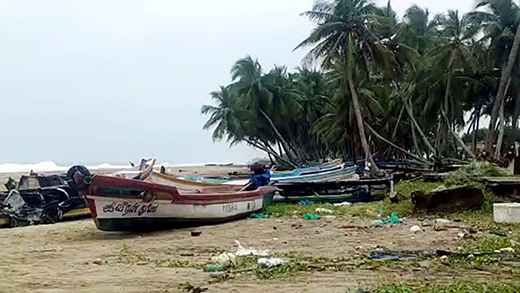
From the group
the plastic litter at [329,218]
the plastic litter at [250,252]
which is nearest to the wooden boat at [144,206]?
the plastic litter at [329,218]

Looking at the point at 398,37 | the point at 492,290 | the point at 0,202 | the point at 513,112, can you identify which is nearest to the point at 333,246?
the point at 492,290

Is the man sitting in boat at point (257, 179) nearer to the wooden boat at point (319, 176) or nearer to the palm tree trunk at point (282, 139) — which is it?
the wooden boat at point (319, 176)

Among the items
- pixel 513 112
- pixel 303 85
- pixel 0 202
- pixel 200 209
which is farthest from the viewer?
pixel 303 85

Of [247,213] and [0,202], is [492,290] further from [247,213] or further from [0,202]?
[0,202]

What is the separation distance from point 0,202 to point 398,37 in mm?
21768

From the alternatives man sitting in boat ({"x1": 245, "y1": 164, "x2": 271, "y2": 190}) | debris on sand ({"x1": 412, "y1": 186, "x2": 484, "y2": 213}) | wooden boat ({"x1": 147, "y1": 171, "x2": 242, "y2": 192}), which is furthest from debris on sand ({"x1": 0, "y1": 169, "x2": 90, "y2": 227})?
debris on sand ({"x1": 412, "y1": 186, "x2": 484, "y2": 213})

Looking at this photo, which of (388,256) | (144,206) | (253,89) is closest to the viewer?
(388,256)

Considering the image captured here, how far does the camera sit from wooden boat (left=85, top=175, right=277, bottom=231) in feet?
30.2

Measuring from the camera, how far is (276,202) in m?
15.6

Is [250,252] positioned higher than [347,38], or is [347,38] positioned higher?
[347,38]

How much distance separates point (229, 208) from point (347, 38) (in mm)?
14354

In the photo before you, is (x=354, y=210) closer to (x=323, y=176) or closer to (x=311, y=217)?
(x=311, y=217)

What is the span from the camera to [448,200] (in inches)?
436

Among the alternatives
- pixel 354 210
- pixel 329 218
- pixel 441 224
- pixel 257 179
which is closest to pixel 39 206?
pixel 257 179
